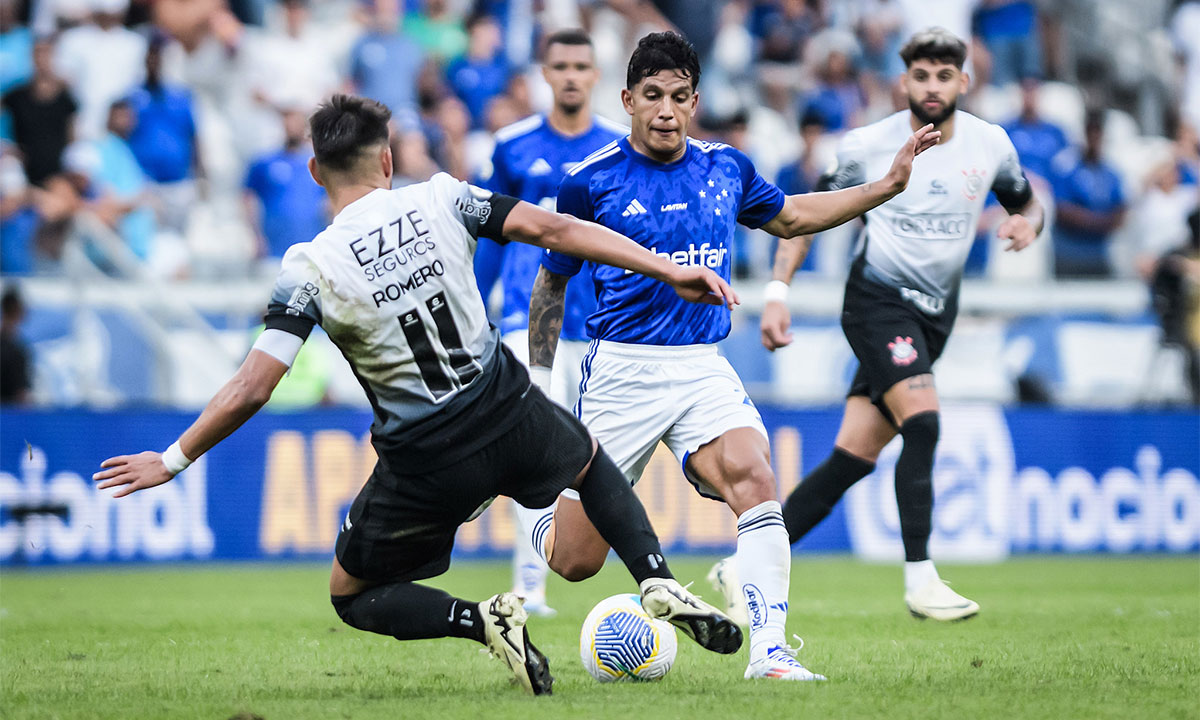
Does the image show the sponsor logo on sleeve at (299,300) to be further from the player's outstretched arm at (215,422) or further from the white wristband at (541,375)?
the white wristband at (541,375)

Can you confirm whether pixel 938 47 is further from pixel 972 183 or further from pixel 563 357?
pixel 563 357

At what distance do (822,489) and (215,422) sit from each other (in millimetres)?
4099

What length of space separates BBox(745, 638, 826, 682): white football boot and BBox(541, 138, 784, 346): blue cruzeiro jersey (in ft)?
4.38

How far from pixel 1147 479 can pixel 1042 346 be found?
59.1 inches

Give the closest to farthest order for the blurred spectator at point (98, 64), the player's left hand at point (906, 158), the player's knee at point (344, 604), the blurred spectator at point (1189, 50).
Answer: the player's knee at point (344, 604)
the player's left hand at point (906, 158)
the blurred spectator at point (98, 64)
the blurred spectator at point (1189, 50)

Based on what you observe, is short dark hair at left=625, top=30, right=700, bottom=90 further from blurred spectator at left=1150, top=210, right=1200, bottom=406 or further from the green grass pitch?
blurred spectator at left=1150, top=210, right=1200, bottom=406

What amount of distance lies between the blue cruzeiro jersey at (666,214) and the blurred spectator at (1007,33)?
44.3ft

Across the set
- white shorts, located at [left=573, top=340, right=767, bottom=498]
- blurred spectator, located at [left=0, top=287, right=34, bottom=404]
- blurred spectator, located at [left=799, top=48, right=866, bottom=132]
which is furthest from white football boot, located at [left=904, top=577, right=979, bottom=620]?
blurred spectator, located at [left=799, top=48, right=866, bottom=132]

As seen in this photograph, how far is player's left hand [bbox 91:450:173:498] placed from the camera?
524cm

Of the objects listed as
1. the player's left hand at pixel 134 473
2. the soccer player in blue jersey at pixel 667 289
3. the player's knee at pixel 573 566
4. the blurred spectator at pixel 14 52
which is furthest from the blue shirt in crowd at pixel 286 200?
the player's left hand at pixel 134 473

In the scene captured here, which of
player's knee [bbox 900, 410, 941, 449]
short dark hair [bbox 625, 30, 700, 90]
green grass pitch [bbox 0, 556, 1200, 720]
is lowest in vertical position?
green grass pitch [bbox 0, 556, 1200, 720]

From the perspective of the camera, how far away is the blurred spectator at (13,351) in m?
13.1

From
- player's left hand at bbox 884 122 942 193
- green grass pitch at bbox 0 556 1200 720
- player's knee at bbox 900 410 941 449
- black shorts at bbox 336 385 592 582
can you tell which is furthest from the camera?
player's knee at bbox 900 410 941 449

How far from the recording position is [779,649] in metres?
5.81
